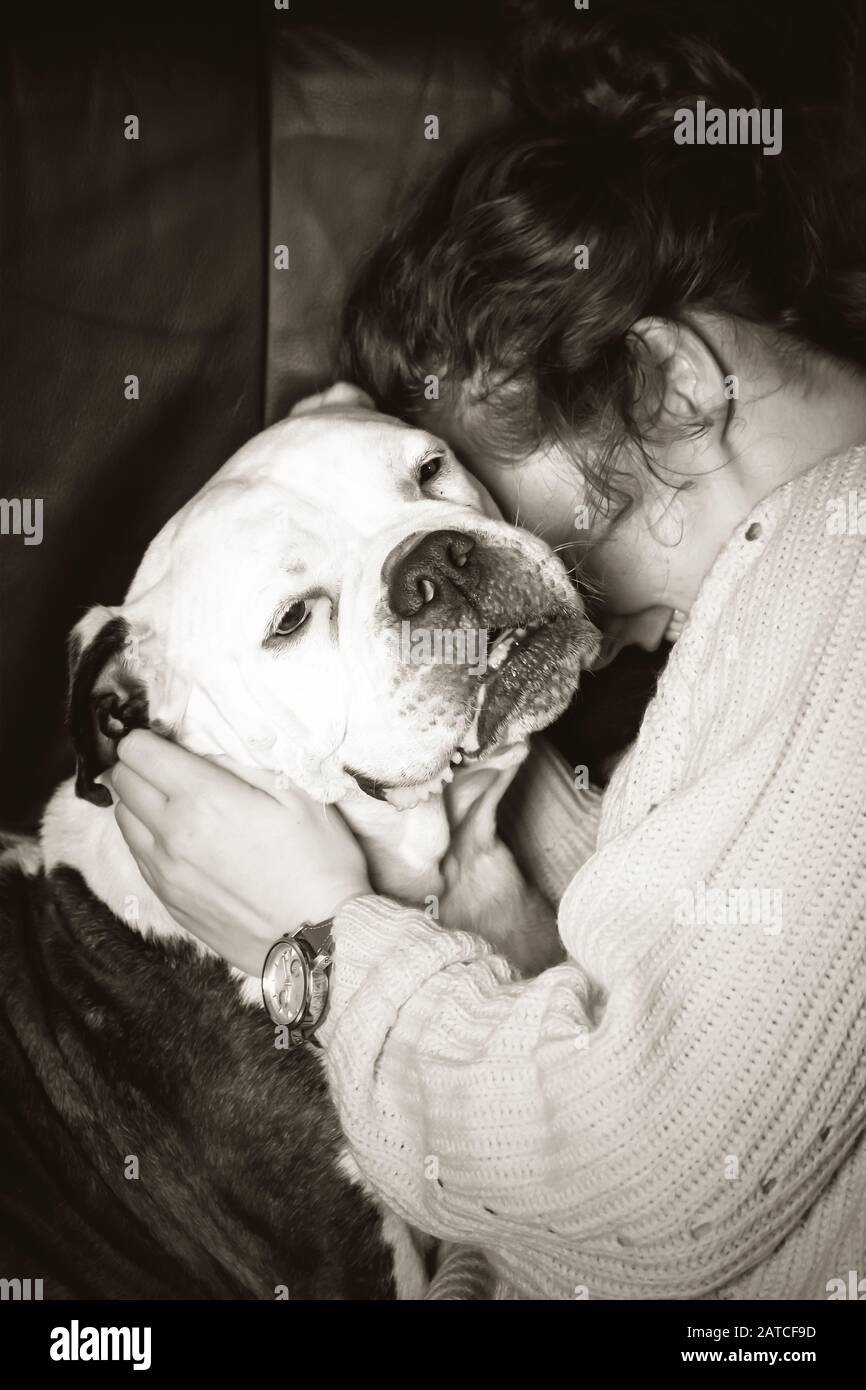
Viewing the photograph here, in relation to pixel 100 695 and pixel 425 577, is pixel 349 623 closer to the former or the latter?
pixel 425 577

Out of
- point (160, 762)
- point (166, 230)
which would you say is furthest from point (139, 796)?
point (166, 230)

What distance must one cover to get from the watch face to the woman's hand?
50mm

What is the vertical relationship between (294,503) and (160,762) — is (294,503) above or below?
above

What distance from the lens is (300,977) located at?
1.38 m

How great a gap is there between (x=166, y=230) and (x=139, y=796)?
85 centimetres

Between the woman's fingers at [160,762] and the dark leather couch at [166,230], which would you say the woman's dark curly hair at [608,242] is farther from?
the woman's fingers at [160,762]

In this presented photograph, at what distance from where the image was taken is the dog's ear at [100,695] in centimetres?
161

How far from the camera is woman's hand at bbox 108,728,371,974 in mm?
1464

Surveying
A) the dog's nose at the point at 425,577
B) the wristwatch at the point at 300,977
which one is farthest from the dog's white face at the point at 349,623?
the wristwatch at the point at 300,977

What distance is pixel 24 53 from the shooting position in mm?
1701

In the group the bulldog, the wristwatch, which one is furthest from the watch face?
the bulldog

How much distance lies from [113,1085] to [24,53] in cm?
141
